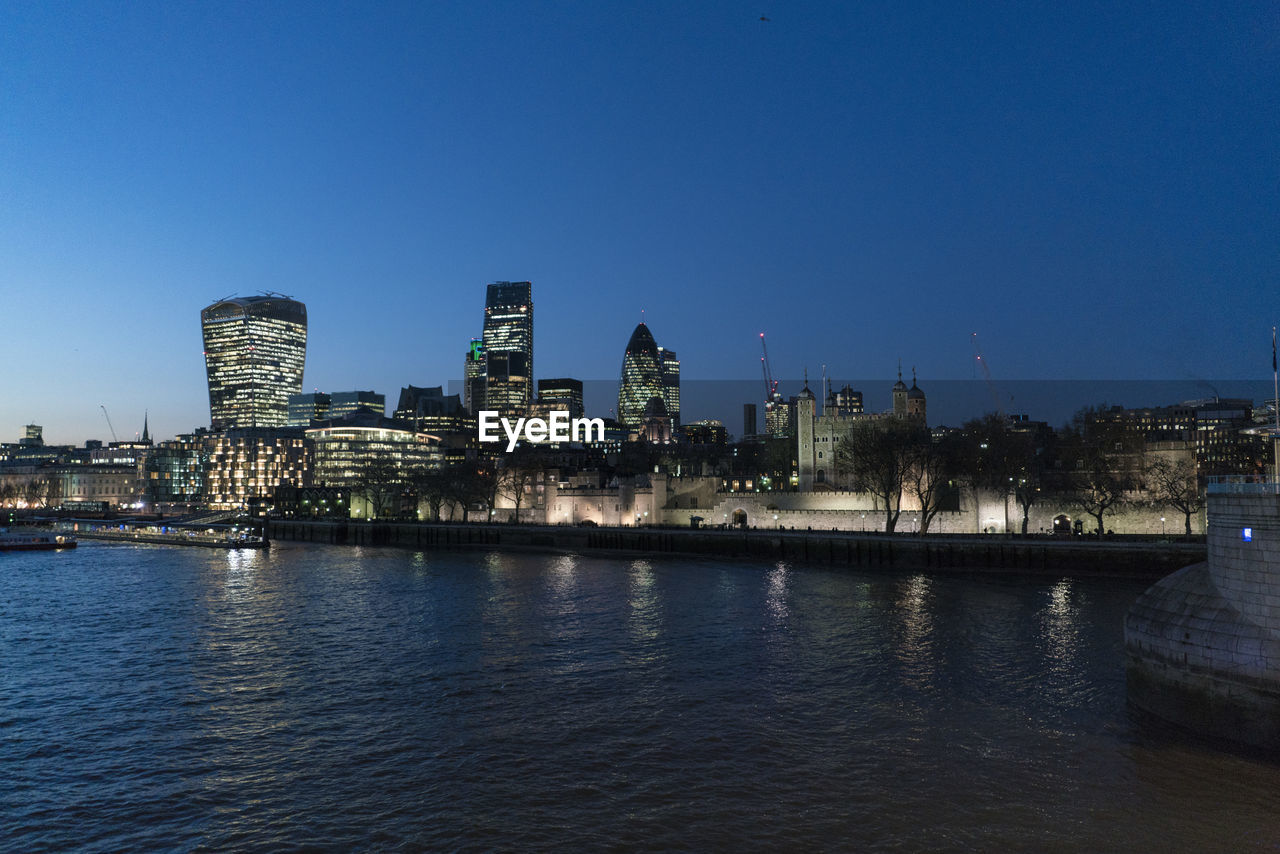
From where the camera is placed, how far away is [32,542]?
10412cm

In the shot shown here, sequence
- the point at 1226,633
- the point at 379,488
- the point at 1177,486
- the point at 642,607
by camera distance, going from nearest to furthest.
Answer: the point at 1226,633 → the point at 642,607 → the point at 1177,486 → the point at 379,488

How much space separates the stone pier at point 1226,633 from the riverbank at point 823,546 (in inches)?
1569

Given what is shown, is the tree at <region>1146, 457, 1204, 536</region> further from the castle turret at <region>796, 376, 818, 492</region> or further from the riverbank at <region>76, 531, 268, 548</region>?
the riverbank at <region>76, 531, 268, 548</region>

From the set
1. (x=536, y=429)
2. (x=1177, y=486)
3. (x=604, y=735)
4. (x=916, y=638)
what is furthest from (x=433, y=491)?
(x=604, y=735)

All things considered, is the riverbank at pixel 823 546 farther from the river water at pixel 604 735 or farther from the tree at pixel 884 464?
the river water at pixel 604 735

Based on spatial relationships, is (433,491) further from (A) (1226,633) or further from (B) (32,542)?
(A) (1226,633)

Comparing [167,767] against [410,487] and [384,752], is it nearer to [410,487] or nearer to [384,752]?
[384,752]

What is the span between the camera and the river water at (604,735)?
18.5m

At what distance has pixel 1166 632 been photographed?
2369cm

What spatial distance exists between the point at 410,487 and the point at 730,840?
5432 inches

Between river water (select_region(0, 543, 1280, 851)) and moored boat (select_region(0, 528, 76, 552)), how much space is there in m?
64.7

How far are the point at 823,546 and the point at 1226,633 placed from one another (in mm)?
57908

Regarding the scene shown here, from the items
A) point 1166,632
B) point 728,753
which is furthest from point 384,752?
point 1166,632

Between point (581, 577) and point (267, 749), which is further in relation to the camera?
point (581, 577)
